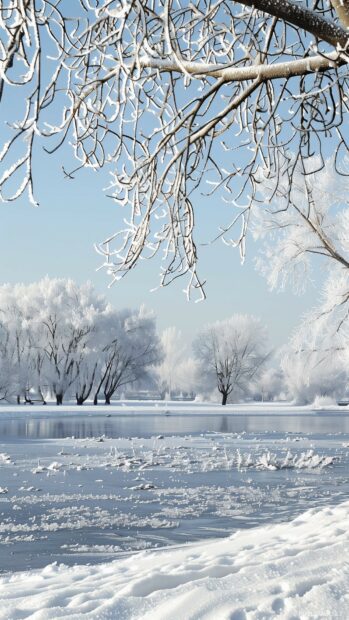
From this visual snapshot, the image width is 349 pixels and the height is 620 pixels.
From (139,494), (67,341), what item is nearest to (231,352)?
(67,341)

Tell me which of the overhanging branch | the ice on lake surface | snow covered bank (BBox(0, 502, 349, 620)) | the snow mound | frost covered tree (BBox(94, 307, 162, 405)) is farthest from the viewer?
frost covered tree (BBox(94, 307, 162, 405))

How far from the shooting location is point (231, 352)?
2977 inches

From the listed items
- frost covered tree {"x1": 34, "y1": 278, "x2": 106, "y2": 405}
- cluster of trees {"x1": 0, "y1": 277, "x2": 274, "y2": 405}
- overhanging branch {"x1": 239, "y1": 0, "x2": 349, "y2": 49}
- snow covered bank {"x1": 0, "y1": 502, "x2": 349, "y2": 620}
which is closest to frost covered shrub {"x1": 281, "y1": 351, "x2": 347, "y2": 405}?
cluster of trees {"x1": 0, "y1": 277, "x2": 274, "y2": 405}

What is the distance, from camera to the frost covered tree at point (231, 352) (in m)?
74.6

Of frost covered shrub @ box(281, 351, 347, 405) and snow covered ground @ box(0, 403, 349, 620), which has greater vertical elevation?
frost covered shrub @ box(281, 351, 347, 405)

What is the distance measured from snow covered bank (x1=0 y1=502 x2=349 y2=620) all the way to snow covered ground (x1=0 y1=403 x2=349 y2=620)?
11 mm

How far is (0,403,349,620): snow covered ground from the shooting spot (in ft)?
13.0

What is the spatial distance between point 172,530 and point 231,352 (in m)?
66.9

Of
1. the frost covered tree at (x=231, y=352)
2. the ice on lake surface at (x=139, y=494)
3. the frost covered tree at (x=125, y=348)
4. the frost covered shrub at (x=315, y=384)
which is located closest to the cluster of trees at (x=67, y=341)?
the frost covered tree at (x=125, y=348)

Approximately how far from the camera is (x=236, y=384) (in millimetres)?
75125

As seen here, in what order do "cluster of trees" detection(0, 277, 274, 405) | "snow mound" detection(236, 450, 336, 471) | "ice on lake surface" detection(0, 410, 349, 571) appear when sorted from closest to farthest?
"ice on lake surface" detection(0, 410, 349, 571) → "snow mound" detection(236, 450, 336, 471) → "cluster of trees" detection(0, 277, 274, 405)

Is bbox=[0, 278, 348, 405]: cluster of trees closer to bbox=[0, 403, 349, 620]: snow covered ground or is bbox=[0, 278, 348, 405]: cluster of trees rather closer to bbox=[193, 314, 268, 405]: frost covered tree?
bbox=[193, 314, 268, 405]: frost covered tree

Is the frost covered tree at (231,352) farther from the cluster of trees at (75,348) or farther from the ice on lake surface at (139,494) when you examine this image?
the ice on lake surface at (139,494)

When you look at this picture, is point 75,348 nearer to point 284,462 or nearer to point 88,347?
point 88,347
